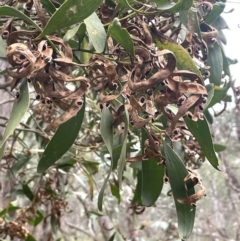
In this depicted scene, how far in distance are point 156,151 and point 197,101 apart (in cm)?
11

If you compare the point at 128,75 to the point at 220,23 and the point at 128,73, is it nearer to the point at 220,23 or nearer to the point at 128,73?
the point at 128,73

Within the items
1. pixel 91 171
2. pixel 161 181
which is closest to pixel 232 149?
pixel 91 171

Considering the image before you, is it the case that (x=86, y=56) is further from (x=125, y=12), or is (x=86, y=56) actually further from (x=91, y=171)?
(x=91, y=171)

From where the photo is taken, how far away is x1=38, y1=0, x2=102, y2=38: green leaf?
39cm

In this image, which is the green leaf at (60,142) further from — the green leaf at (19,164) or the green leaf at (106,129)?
the green leaf at (19,164)

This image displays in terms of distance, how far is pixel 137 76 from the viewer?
42 cm

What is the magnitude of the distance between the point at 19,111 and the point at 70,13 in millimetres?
105

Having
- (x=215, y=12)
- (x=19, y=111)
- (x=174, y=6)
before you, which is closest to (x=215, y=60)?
(x=215, y=12)

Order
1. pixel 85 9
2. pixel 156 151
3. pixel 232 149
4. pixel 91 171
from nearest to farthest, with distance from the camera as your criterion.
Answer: pixel 85 9 < pixel 156 151 < pixel 91 171 < pixel 232 149

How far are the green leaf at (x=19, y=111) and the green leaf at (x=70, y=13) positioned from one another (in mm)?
55

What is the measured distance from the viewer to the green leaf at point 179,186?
0.49 metres

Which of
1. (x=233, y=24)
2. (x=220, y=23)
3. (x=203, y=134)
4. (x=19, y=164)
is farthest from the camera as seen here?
(x=233, y=24)

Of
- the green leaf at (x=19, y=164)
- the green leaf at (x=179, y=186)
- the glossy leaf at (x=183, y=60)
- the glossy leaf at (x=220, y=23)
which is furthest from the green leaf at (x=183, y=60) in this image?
the green leaf at (x=19, y=164)

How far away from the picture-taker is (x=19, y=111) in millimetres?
380
